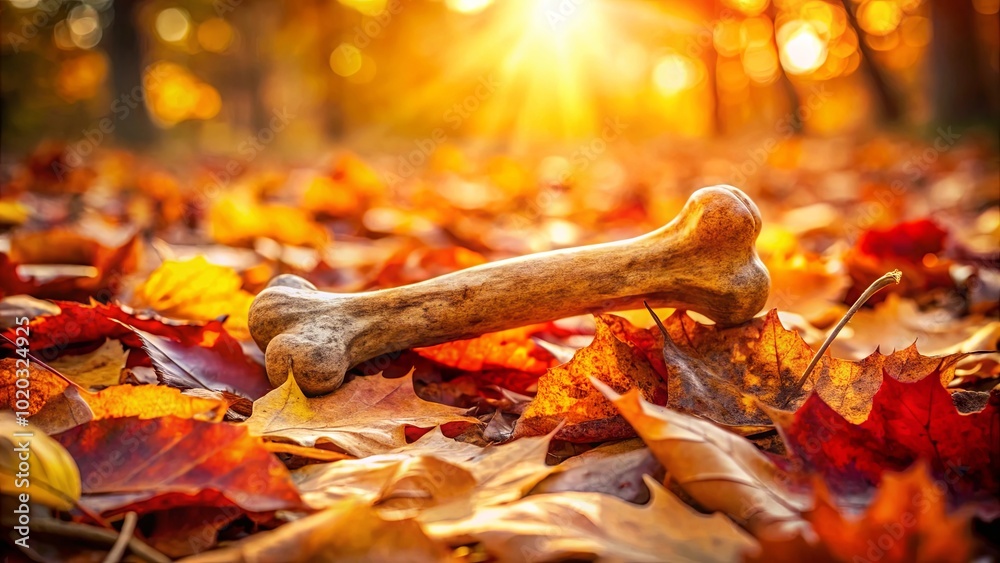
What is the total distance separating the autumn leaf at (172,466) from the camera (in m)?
0.92

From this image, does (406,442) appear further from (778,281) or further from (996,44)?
(996,44)

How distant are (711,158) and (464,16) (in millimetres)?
22980

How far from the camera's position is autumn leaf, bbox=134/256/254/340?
1.79m

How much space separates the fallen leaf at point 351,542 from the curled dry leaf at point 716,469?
1.00ft

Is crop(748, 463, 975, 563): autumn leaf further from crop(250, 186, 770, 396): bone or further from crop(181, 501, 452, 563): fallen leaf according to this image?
crop(250, 186, 770, 396): bone

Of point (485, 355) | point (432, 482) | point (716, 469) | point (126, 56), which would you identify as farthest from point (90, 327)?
point (126, 56)

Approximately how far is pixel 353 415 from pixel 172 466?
14.3 inches

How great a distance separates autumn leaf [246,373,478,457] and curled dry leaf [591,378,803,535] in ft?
1.38

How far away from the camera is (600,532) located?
825 millimetres

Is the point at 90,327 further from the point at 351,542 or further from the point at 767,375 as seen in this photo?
the point at 767,375

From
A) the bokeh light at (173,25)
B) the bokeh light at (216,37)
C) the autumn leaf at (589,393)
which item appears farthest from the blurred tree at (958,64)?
the bokeh light at (216,37)

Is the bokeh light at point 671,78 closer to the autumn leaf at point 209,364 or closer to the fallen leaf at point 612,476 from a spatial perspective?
the autumn leaf at point 209,364

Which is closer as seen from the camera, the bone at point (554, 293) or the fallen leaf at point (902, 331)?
the bone at point (554, 293)

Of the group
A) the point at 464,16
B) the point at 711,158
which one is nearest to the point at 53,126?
the point at 464,16
